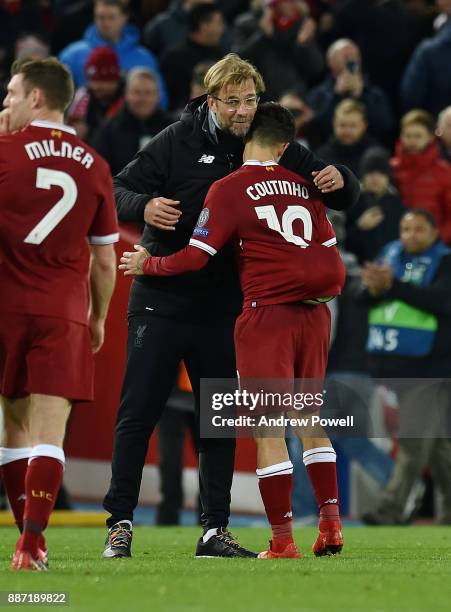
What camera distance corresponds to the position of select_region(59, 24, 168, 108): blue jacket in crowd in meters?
13.9

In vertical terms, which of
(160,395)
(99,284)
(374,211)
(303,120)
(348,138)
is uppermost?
(303,120)

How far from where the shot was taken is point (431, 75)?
1455 cm

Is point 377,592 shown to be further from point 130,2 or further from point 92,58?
point 130,2

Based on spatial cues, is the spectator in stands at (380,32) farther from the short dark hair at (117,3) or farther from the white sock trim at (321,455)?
the white sock trim at (321,455)

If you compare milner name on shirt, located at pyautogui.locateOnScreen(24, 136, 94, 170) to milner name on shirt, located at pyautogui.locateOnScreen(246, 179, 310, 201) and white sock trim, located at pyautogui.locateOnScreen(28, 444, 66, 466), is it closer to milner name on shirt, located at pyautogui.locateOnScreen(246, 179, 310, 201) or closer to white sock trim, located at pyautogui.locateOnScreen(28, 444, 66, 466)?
milner name on shirt, located at pyautogui.locateOnScreen(246, 179, 310, 201)

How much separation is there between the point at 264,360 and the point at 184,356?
610mm

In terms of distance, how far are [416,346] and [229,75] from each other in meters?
4.71

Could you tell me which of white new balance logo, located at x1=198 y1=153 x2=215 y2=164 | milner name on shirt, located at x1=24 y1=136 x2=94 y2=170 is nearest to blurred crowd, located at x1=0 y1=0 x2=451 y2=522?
white new balance logo, located at x1=198 y1=153 x2=215 y2=164

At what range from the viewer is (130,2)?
53.3ft

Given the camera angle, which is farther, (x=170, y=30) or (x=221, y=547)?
(x=170, y=30)

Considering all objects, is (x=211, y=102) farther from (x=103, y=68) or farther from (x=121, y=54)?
(x=121, y=54)

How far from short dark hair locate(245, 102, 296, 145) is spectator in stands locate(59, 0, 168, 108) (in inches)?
284

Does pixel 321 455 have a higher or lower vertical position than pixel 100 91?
lower

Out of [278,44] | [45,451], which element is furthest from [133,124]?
[45,451]
